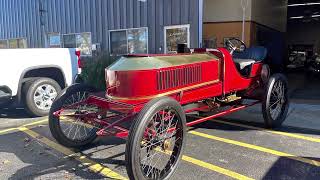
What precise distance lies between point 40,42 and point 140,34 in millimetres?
6345

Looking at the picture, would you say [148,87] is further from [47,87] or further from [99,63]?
[99,63]

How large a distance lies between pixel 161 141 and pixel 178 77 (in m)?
1.03

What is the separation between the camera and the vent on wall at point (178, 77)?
4484 mm

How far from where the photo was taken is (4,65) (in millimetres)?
6922

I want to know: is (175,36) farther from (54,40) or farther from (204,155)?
(54,40)

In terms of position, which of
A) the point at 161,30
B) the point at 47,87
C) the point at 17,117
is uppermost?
the point at 161,30

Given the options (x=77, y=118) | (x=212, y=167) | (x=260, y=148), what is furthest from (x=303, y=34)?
(x=77, y=118)

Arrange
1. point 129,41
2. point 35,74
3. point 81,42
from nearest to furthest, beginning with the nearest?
point 35,74 < point 129,41 < point 81,42

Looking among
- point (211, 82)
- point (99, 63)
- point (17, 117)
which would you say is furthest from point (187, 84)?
point (99, 63)

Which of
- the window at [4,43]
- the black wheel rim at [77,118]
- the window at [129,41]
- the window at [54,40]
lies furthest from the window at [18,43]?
the black wheel rim at [77,118]

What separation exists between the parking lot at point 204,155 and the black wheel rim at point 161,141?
0.23 m

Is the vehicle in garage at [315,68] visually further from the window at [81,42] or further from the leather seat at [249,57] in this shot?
the leather seat at [249,57]

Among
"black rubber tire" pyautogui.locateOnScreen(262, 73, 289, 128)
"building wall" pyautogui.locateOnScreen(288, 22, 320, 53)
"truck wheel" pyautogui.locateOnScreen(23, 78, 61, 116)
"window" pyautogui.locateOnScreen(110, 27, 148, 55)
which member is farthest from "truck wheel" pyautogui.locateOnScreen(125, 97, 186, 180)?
"building wall" pyautogui.locateOnScreen(288, 22, 320, 53)

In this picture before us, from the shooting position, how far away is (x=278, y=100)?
645cm
